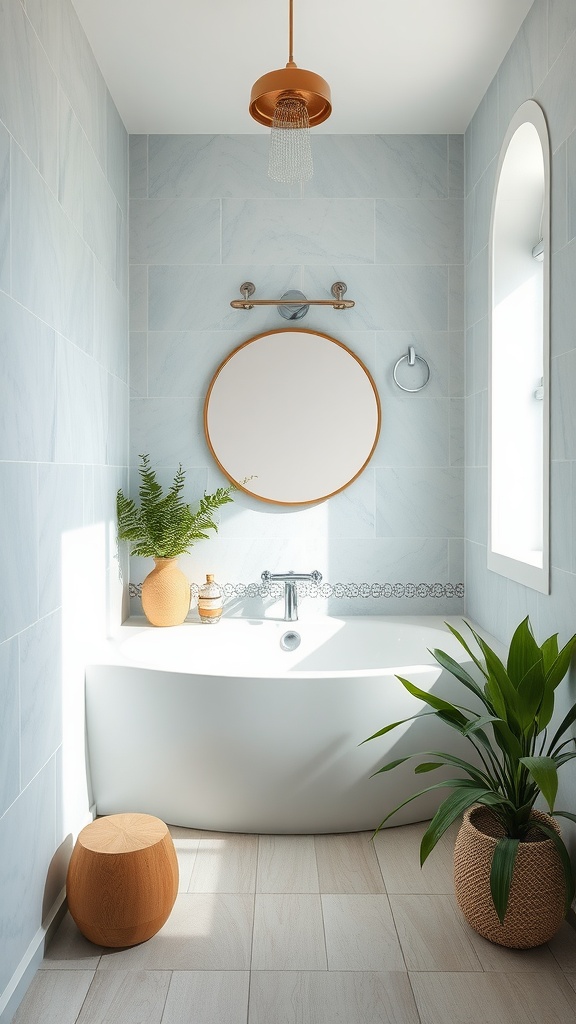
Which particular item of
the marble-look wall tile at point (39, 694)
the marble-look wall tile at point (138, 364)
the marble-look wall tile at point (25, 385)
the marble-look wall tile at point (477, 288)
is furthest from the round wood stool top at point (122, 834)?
the marble-look wall tile at point (477, 288)

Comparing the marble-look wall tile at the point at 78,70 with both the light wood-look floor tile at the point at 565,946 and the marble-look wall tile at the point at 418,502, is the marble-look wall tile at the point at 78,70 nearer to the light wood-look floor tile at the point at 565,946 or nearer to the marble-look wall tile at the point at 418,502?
the marble-look wall tile at the point at 418,502

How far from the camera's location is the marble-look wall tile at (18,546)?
5.61 ft

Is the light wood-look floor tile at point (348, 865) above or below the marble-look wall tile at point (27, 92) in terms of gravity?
below

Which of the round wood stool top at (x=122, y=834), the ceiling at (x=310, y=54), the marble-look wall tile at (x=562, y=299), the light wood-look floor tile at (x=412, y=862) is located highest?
the ceiling at (x=310, y=54)

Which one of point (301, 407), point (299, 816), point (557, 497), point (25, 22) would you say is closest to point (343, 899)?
point (299, 816)

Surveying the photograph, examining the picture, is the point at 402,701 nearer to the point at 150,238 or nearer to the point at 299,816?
the point at 299,816

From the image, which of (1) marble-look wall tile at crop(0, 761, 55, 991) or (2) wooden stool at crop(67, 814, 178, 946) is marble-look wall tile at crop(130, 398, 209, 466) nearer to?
(1) marble-look wall tile at crop(0, 761, 55, 991)

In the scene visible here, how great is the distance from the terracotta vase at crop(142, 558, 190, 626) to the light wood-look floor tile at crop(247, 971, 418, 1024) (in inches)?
57.9

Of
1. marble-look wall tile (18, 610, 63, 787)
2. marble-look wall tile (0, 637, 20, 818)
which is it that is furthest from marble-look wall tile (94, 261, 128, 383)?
marble-look wall tile (0, 637, 20, 818)

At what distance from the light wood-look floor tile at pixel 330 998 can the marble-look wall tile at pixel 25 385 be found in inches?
53.4

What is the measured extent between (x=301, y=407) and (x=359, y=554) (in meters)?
0.67

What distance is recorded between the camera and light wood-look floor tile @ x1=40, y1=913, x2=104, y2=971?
74.7 inches

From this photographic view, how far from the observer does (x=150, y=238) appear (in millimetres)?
3289

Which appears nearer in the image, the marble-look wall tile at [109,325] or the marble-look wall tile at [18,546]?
the marble-look wall tile at [18,546]
